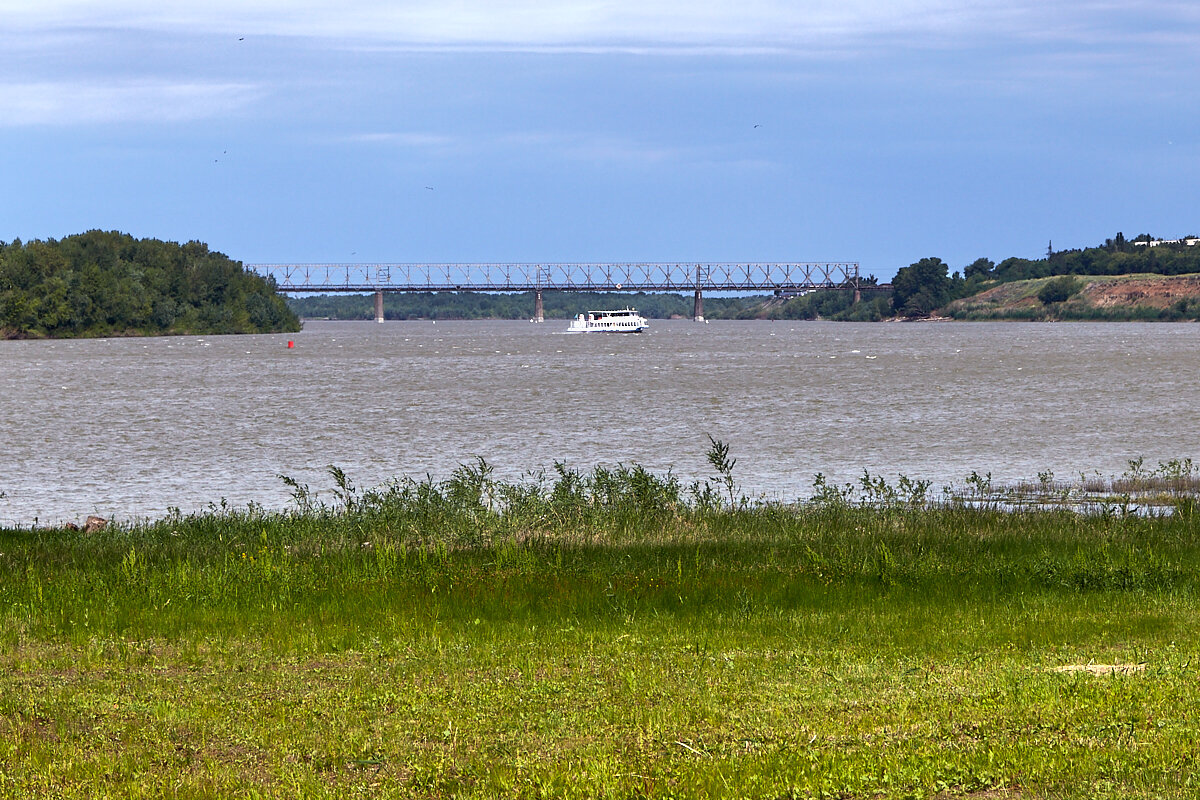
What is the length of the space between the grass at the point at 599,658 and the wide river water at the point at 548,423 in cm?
1041

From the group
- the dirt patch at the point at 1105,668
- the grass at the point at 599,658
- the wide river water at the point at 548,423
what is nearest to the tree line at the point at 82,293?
the wide river water at the point at 548,423

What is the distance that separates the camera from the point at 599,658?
11.5 m

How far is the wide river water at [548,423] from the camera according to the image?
3369 cm

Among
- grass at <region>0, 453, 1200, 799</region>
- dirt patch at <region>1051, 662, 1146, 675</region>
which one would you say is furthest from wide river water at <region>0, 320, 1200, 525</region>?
dirt patch at <region>1051, 662, 1146, 675</region>

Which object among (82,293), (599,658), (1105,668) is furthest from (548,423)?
(82,293)

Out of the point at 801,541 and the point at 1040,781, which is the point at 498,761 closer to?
the point at 1040,781

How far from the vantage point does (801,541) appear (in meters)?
18.1

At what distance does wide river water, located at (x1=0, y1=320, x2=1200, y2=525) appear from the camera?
33.7 metres

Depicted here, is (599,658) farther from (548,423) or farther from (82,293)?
(82,293)

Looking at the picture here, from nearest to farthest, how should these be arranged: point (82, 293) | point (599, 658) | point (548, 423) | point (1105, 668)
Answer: point (1105, 668) → point (599, 658) → point (548, 423) → point (82, 293)

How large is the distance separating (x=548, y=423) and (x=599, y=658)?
3847 centimetres

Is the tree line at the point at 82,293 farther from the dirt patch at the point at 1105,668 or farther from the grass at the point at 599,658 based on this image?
the dirt patch at the point at 1105,668

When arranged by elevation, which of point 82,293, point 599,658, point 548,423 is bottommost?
point 548,423

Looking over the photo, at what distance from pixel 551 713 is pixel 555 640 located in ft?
9.23
